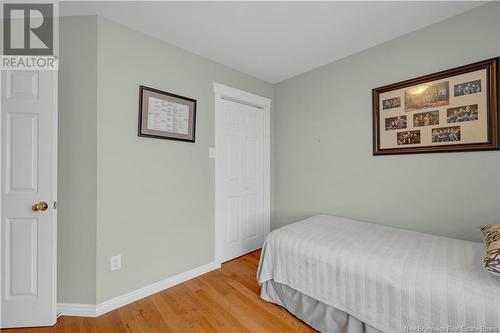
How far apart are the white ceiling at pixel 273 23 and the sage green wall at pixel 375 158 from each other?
0.66 feet

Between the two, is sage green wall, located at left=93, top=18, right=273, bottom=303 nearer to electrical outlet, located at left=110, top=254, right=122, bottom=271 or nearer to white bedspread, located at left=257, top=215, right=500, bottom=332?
electrical outlet, located at left=110, top=254, right=122, bottom=271

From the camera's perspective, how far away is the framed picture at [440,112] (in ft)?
5.36

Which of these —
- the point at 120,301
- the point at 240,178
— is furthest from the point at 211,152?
the point at 120,301

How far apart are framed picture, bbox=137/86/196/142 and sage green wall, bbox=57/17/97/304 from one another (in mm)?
379

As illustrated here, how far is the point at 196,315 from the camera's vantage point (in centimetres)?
172

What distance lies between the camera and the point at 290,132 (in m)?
3.06

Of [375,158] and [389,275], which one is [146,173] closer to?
[389,275]

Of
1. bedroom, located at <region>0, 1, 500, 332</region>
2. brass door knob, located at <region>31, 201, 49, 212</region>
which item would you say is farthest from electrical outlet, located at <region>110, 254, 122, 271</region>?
brass door knob, located at <region>31, 201, 49, 212</region>

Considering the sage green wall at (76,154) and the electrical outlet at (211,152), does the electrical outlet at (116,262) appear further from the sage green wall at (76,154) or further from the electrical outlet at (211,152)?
the electrical outlet at (211,152)

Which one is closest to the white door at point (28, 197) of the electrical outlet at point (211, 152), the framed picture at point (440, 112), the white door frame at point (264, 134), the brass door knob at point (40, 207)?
the brass door knob at point (40, 207)

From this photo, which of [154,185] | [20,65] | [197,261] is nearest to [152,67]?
[20,65]

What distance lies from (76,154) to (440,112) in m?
3.16

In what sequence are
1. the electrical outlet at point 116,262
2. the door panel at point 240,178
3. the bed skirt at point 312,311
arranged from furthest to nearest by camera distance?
the door panel at point 240,178
the electrical outlet at point 116,262
the bed skirt at point 312,311

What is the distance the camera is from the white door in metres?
1.56
